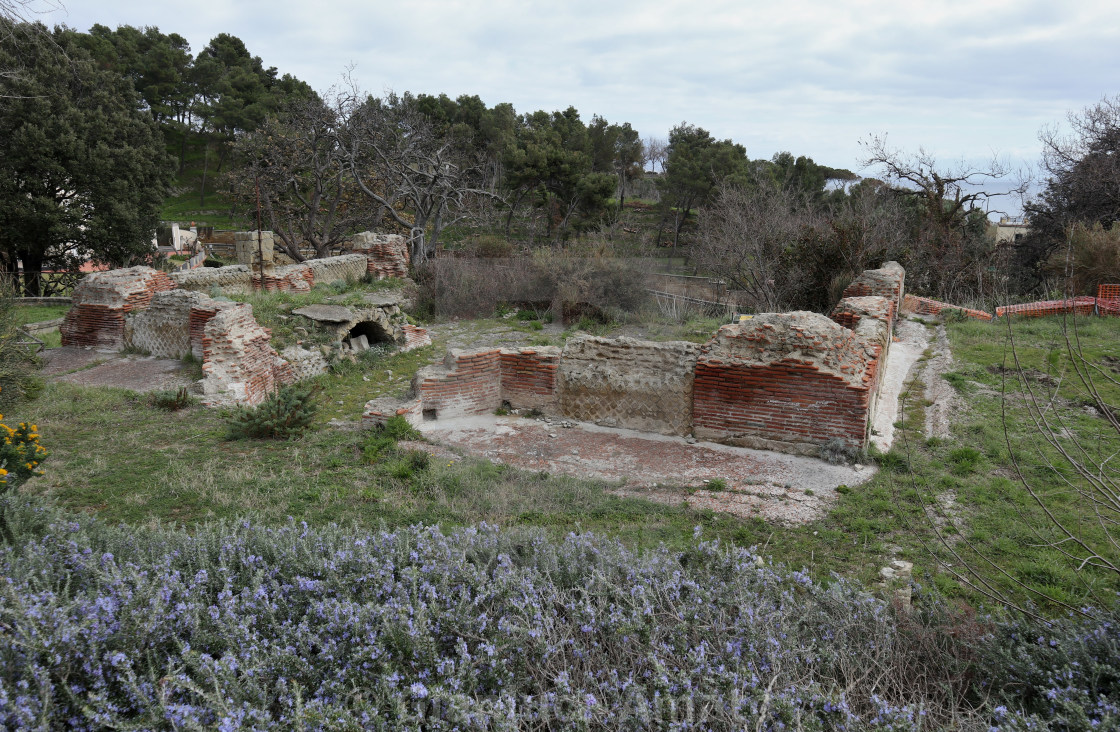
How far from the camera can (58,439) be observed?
21.1ft

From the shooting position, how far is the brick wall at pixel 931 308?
12.9m

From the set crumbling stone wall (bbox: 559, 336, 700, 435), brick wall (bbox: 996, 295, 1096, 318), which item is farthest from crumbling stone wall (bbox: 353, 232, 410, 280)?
brick wall (bbox: 996, 295, 1096, 318)

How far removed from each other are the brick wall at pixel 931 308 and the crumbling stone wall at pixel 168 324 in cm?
1397

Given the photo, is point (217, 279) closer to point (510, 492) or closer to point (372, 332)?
point (372, 332)

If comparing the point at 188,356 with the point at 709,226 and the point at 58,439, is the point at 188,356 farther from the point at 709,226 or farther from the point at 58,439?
the point at 709,226

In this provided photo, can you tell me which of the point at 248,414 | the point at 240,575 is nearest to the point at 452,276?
the point at 248,414

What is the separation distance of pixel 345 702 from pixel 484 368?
236 inches

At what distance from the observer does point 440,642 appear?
2646 mm

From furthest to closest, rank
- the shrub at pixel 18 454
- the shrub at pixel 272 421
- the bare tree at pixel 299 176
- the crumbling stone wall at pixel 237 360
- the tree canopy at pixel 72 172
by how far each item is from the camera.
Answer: the bare tree at pixel 299 176, the tree canopy at pixel 72 172, the crumbling stone wall at pixel 237 360, the shrub at pixel 272 421, the shrub at pixel 18 454

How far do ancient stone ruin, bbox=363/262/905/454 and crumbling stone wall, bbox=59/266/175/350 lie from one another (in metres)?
5.78

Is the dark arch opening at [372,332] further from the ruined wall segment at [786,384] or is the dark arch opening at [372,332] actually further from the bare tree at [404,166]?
the bare tree at [404,166]

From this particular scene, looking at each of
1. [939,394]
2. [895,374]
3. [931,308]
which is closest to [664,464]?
[939,394]

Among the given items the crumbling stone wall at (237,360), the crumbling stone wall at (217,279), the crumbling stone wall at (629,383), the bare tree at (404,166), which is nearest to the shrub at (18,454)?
the crumbling stone wall at (237,360)

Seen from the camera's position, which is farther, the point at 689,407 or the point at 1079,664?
the point at 689,407
